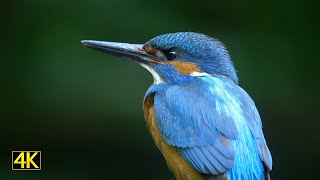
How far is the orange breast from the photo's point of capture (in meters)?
4.00

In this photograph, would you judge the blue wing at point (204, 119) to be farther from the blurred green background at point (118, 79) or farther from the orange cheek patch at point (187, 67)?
the blurred green background at point (118, 79)

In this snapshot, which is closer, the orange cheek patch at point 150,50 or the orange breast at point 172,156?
the orange breast at point 172,156

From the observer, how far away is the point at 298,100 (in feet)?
18.7

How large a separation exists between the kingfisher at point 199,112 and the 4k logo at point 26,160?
4.59 ft

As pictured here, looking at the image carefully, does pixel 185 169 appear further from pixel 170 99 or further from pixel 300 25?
pixel 300 25

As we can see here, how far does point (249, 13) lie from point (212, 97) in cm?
190

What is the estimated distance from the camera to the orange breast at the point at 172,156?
4.00 m

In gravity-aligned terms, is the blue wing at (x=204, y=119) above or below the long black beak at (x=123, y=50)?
below

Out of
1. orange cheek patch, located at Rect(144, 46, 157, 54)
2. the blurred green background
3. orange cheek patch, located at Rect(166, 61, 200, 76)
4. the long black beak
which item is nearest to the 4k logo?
the blurred green background

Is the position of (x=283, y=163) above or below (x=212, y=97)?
below

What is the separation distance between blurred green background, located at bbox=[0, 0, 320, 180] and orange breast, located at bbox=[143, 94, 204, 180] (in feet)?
4.39

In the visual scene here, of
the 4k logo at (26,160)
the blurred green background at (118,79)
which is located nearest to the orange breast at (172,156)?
the blurred green background at (118,79)

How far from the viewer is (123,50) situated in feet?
14.3

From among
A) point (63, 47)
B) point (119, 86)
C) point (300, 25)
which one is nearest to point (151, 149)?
point (119, 86)
